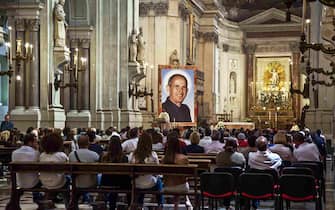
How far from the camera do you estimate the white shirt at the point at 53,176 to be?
34.2 feet

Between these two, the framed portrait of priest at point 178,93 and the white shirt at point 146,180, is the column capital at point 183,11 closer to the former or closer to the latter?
the framed portrait of priest at point 178,93

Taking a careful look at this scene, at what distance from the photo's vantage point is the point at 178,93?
29.5 metres

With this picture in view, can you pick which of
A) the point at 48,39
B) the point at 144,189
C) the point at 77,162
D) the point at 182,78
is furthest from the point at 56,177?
the point at 182,78

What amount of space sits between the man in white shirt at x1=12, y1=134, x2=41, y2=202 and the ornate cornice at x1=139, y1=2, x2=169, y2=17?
24.9 m

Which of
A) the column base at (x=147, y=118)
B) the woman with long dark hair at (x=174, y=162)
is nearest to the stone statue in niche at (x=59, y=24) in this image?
the woman with long dark hair at (x=174, y=162)

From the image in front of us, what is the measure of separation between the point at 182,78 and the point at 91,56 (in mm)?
5462

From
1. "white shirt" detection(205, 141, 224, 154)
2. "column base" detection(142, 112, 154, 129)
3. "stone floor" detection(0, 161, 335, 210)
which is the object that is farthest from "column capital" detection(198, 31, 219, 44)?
"stone floor" detection(0, 161, 335, 210)

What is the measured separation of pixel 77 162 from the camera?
10.7 meters

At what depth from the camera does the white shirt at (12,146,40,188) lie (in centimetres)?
1050

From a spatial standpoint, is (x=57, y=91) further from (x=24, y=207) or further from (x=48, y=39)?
(x=24, y=207)

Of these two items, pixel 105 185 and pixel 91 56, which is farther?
pixel 91 56

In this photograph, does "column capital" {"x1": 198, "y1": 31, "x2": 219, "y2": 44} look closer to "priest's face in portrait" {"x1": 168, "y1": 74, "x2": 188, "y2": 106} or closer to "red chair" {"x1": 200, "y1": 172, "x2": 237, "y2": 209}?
"priest's face in portrait" {"x1": 168, "y1": 74, "x2": 188, "y2": 106}

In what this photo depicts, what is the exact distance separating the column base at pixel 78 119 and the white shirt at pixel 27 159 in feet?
44.6

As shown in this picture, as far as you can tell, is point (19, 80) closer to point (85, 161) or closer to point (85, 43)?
point (85, 43)
